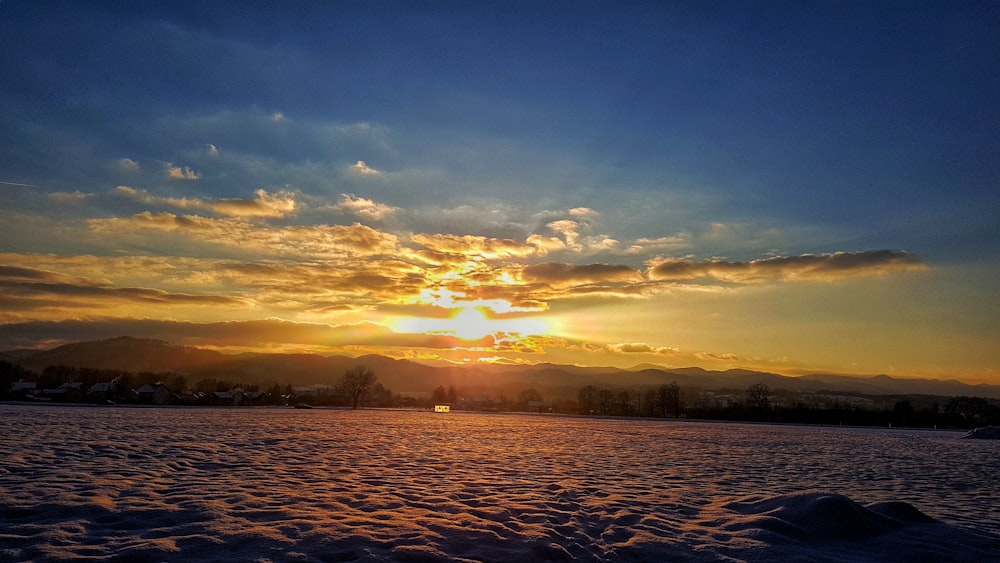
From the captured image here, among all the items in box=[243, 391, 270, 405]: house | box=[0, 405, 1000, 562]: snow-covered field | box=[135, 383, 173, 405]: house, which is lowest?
→ box=[243, 391, 270, 405]: house

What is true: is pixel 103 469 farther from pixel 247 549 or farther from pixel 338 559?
pixel 338 559

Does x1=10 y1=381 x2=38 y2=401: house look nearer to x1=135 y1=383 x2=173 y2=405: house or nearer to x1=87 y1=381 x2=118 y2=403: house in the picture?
x1=87 y1=381 x2=118 y2=403: house

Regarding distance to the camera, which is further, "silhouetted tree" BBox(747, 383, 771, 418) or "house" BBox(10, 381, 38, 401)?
"silhouetted tree" BBox(747, 383, 771, 418)

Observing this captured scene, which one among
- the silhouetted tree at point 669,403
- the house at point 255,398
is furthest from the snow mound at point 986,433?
the house at point 255,398

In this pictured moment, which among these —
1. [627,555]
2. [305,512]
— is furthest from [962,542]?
[305,512]

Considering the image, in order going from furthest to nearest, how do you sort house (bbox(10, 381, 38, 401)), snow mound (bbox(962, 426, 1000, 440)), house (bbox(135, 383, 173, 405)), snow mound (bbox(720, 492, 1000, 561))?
house (bbox(135, 383, 173, 405)) → house (bbox(10, 381, 38, 401)) → snow mound (bbox(962, 426, 1000, 440)) → snow mound (bbox(720, 492, 1000, 561))

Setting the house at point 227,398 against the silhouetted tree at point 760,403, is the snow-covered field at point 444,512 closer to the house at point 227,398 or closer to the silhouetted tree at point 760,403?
A: the silhouetted tree at point 760,403

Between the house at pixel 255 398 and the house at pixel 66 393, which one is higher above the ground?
the house at pixel 66 393

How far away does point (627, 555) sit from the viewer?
11.2 m

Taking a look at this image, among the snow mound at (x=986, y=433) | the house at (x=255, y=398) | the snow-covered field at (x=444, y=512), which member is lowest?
the house at (x=255, y=398)

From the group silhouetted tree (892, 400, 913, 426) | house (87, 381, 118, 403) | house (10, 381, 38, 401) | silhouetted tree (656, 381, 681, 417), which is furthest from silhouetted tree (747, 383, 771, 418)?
house (10, 381, 38, 401)

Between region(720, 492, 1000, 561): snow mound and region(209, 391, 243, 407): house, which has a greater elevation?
region(720, 492, 1000, 561): snow mound

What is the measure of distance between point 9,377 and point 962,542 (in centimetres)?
22405

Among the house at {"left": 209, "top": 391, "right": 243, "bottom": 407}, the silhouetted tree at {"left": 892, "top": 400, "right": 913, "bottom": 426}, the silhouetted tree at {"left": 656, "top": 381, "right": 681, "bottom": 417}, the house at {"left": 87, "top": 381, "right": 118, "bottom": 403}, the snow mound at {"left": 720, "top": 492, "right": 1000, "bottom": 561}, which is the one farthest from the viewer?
the silhouetted tree at {"left": 656, "top": 381, "right": 681, "bottom": 417}
